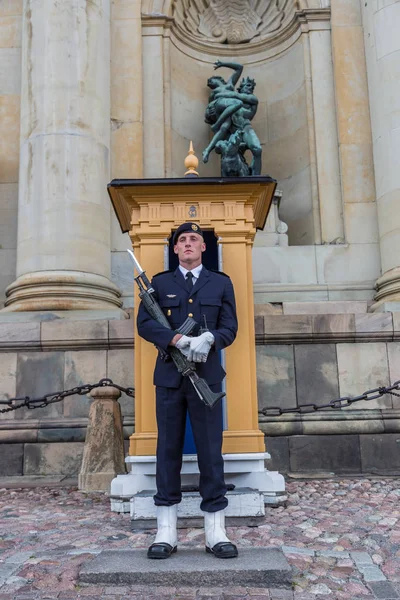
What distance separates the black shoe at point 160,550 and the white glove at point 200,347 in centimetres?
110

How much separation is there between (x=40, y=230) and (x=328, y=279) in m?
4.64

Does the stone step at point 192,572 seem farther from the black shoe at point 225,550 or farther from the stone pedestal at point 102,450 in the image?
the stone pedestal at point 102,450

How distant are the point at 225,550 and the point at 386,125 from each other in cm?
824

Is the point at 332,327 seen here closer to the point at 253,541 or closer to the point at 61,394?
the point at 61,394

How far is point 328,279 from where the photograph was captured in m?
10.4

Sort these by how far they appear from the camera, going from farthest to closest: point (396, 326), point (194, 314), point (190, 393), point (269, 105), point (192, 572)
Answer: point (269, 105) < point (396, 326) < point (194, 314) < point (190, 393) < point (192, 572)

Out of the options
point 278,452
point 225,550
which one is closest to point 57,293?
point 278,452

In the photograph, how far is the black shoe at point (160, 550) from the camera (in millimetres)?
3672

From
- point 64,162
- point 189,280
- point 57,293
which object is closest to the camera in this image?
point 189,280

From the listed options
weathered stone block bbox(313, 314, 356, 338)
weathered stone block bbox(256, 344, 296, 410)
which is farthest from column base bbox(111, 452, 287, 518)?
weathered stone block bbox(313, 314, 356, 338)

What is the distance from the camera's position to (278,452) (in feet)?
24.8

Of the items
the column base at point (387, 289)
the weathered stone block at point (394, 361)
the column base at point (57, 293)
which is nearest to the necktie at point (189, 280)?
the weathered stone block at point (394, 361)

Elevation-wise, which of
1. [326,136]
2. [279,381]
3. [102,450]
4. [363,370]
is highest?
[326,136]

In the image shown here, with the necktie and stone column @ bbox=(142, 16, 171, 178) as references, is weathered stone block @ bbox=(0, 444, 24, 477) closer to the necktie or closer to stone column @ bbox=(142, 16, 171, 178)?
the necktie
